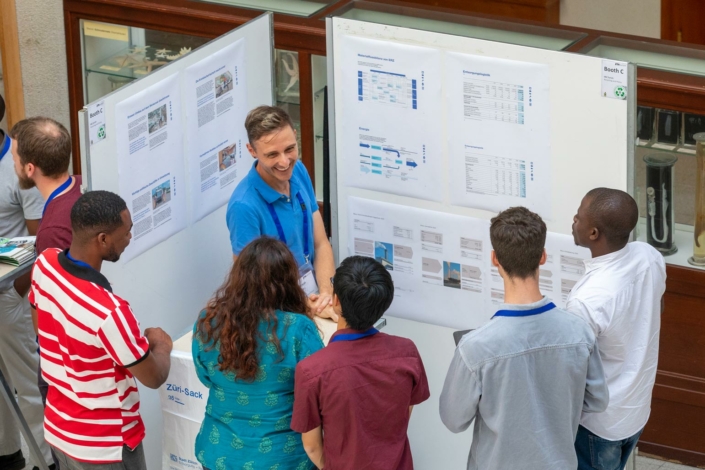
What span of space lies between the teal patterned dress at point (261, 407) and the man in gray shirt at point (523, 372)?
463 millimetres

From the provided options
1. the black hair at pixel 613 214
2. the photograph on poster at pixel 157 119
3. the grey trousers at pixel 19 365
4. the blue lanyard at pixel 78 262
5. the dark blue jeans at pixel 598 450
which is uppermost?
the photograph on poster at pixel 157 119

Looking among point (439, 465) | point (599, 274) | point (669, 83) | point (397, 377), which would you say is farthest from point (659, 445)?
point (397, 377)

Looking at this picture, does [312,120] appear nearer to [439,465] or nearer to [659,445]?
[439,465]

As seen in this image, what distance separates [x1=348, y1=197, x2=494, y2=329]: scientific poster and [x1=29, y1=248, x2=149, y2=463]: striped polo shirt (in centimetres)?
109

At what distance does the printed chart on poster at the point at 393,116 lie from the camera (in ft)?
12.4

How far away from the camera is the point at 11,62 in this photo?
6.35 meters

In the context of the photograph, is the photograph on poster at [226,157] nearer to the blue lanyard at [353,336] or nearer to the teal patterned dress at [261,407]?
the teal patterned dress at [261,407]

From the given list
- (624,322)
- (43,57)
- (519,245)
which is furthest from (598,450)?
(43,57)

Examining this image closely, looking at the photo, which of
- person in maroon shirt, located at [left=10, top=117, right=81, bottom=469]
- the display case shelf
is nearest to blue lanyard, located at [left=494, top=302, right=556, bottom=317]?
person in maroon shirt, located at [left=10, top=117, right=81, bottom=469]

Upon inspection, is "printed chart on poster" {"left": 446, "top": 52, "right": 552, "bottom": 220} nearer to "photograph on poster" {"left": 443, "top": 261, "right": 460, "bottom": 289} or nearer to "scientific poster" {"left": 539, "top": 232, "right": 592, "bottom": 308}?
"scientific poster" {"left": 539, "top": 232, "right": 592, "bottom": 308}

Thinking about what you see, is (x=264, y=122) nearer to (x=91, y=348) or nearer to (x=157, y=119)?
(x=157, y=119)

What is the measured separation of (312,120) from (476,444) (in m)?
2.68

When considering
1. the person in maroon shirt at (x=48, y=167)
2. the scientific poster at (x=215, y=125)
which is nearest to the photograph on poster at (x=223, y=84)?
the scientific poster at (x=215, y=125)

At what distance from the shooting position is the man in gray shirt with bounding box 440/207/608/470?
2.85 meters
